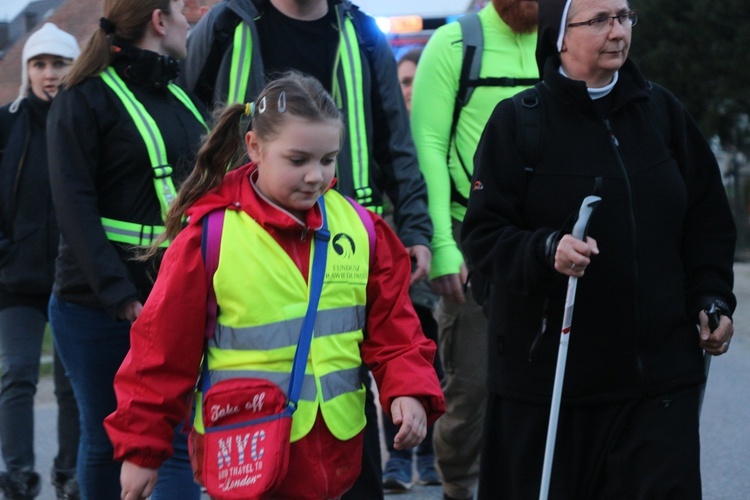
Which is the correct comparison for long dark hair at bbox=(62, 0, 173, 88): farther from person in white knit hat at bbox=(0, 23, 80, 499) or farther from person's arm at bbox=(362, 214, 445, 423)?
person in white knit hat at bbox=(0, 23, 80, 499)

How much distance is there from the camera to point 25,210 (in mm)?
5473

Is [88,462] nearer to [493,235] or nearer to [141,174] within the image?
[141,174]

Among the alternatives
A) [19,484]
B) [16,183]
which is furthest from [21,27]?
[19,484]

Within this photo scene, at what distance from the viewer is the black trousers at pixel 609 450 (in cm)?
356

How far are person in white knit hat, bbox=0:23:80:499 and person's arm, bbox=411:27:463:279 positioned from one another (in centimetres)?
172

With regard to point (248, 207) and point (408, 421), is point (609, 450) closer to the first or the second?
point (408, 421)

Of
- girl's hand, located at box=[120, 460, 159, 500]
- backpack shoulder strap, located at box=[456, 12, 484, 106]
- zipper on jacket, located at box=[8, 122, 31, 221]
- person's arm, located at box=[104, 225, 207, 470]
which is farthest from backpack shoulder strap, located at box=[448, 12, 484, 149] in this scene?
girl's hand, located at box=[120, 460, 159, 500]

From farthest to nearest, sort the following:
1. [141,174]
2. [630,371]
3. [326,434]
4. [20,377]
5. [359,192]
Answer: [20,377] → [359,192] → [141,174] → [630,371] → [326,434]

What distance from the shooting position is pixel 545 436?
12.1 feet

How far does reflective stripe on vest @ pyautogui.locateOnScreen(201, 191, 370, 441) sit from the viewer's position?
3.23m

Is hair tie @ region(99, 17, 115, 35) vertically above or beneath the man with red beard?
above

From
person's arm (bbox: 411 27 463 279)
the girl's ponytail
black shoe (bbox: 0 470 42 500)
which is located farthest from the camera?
black shoe (bbox: 0 470 42 500)

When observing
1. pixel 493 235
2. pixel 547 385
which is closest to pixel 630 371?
pixel 547 385

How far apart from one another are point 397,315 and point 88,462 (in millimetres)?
1426
